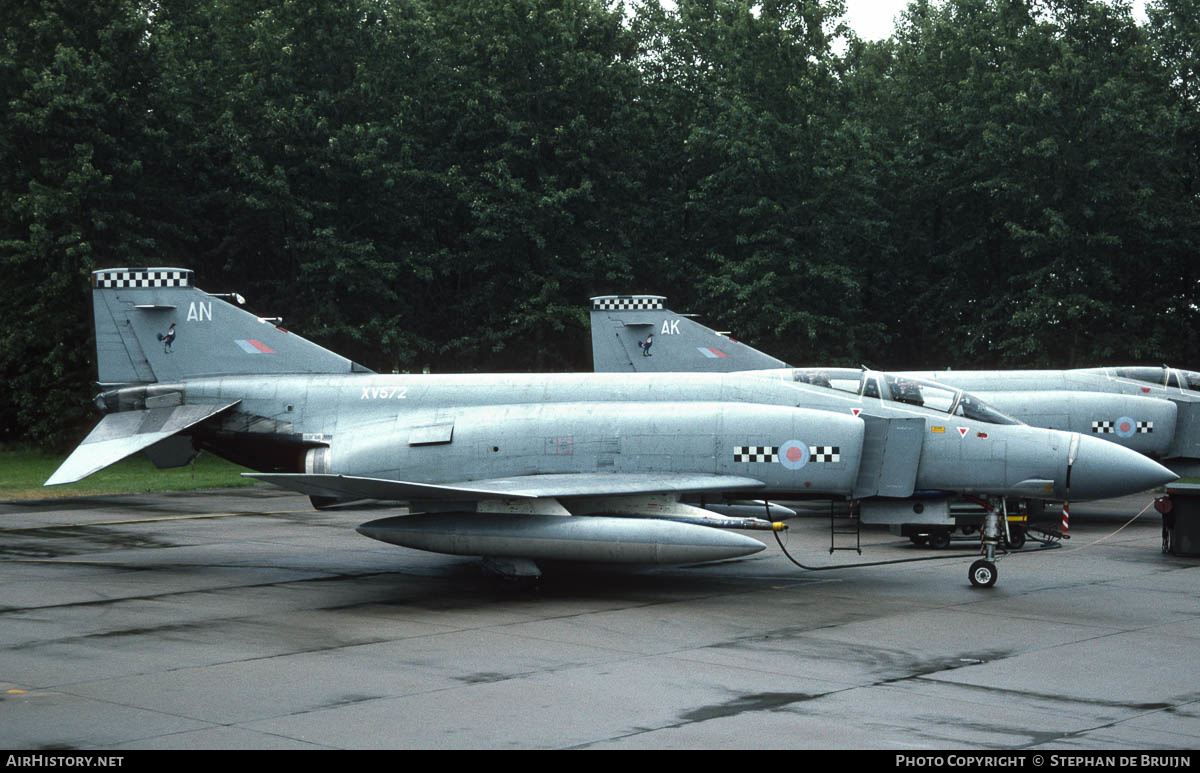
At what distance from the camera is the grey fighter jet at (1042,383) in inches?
834

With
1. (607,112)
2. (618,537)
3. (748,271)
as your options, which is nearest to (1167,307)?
(748,271)

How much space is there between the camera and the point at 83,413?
3500cm

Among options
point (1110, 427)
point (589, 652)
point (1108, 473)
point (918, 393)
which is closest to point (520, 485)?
point (589, 652)

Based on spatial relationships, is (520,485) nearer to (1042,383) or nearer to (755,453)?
(755,453)

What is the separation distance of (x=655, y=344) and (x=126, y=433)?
12225mm

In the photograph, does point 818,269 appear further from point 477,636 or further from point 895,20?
point 895,20

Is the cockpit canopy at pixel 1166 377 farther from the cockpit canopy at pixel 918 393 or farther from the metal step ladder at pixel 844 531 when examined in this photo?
the cockpit canopy at pixel 918 393

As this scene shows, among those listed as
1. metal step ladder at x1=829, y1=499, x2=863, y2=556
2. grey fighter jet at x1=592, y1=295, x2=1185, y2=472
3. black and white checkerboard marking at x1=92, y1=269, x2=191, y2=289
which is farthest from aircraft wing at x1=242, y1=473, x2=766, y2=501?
grey fighter jet at x1=592, y1=295, x2=1185, y2=472

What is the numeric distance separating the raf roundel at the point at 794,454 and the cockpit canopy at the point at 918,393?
1.34 meters

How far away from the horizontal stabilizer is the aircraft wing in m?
2.39

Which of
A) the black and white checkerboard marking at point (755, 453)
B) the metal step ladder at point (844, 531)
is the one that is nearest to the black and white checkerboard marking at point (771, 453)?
the black and white checkerboard marking at point (755, 453)

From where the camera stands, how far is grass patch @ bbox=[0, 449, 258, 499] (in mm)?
26047

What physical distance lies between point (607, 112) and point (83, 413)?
57.8 ft

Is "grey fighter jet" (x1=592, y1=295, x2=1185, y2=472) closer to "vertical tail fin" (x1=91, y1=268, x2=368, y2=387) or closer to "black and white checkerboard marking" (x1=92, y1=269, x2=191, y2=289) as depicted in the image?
"vertical tail fin" (x1=91, y1=268, x2=368, y2=387)
